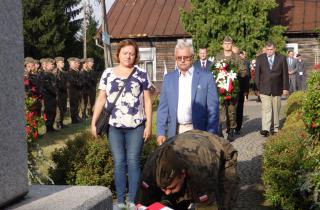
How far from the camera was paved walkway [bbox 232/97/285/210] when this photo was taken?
6326 mm

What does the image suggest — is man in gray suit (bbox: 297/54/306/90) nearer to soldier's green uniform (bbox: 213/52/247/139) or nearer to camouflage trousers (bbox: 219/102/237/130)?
soldier's green uniform (bbox: 213/52/247/139)

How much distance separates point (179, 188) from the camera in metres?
3.27

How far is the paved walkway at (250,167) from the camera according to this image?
633 cm

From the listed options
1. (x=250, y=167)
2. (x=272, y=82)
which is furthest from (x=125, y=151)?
(x=272, y=82)

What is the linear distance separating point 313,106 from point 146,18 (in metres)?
24.9

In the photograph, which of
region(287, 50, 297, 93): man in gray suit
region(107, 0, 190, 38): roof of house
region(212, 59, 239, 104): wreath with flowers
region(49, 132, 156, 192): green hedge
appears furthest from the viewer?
region(107, 0, 190, 38): roof of house

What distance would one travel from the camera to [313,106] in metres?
5.61

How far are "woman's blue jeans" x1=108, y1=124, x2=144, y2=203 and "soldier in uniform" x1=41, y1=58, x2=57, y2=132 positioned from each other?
8519 millimetres

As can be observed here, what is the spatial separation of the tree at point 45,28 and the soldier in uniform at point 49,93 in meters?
22.8

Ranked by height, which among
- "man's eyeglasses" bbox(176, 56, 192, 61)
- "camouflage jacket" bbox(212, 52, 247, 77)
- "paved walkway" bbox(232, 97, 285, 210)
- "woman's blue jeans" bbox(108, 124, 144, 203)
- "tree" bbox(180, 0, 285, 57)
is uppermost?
"tree" bbox(180, 0, 285, 57)

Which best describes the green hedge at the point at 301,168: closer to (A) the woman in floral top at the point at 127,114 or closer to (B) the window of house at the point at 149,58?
(A) the woman in floral top at the point at 127,114

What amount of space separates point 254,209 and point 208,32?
20.1 metres

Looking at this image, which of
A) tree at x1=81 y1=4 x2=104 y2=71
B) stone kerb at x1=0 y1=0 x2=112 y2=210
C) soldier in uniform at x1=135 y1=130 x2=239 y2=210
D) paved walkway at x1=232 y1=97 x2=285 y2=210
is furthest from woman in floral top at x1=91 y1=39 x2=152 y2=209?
tree at x1=81 y1=4 x2=104 y2=71

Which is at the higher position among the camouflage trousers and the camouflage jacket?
the camouflage jacket
